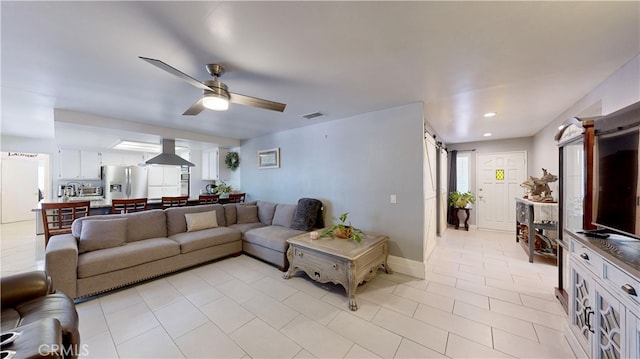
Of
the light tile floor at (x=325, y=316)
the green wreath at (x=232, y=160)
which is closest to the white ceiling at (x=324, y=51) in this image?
the light tile floor at (x=325, y=316)

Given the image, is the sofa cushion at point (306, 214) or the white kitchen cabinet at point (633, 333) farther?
the sofa cushion at point (306, 214)

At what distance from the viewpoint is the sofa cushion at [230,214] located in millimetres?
4438

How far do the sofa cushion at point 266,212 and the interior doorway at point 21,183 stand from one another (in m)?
6.92

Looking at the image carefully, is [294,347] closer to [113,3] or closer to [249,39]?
[249,39]

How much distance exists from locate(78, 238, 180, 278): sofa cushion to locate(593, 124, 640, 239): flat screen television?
14.8 feet

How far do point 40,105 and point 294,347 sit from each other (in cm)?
476

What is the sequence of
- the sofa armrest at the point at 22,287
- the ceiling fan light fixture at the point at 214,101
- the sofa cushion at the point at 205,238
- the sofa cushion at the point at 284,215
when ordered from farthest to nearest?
the sofa cushion at the point at 284,215 → the sofa cushion at the point at 205,238 → the ceiling fan light fixture at the point at 214,101 → the sofa armrest at the point at 22,287

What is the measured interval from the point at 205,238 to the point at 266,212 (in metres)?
1.36

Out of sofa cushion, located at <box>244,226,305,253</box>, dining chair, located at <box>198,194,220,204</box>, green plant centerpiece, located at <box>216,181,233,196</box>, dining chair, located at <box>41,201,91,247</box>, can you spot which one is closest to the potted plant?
green plant centerpiece, located at <box>216,181,233,196</box>

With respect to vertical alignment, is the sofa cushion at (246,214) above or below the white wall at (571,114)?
below

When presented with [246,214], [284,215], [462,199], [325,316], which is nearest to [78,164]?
[246,214]

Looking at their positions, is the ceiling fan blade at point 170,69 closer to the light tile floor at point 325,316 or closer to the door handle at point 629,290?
the light tile floor at point 325,316

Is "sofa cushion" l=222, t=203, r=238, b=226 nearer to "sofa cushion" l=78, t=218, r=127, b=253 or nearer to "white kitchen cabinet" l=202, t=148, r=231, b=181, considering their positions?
"sofa cushion" l=78, t=218, r=127, b=253

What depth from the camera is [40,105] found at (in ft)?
10.7
